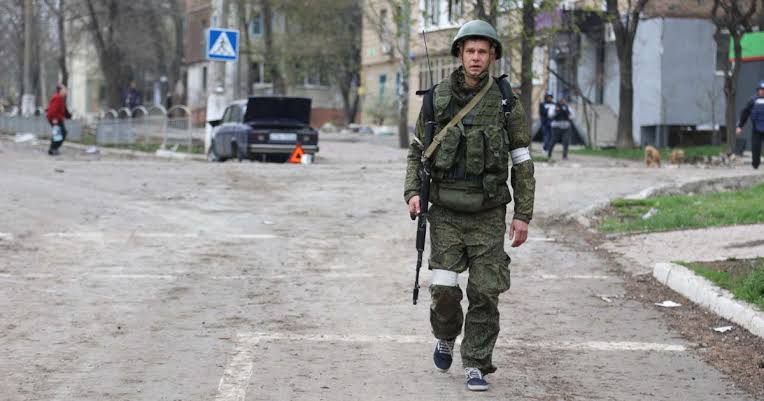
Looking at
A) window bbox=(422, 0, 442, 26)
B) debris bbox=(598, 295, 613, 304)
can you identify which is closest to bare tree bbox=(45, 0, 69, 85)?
window bbox=(422, 0, 442, 26)

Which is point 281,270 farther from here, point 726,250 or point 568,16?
point 568,16

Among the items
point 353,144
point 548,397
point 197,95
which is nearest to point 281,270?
point 548,397

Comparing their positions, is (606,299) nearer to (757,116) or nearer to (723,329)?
(723,329)

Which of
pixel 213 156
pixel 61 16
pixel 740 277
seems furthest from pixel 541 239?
pixel 61 16

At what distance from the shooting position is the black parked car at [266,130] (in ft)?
86.8

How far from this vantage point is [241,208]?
15539mm

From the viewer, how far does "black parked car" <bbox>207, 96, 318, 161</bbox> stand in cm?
2645

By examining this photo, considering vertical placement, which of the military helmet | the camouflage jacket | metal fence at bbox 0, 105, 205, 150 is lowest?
metal fence at bbox 0, 105, 205, 150

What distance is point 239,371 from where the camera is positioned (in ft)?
21.3

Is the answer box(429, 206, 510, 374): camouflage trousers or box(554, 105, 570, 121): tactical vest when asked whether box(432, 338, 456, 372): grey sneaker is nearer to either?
box(429, 206, 510, 374): camouflage trousers

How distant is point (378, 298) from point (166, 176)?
1115 cm

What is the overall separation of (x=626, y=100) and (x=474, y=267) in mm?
28743

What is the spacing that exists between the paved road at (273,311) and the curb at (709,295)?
1.36 ft

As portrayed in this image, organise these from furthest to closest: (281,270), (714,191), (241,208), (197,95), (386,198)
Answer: (197,95), (714,191), (386,198), (241,208), (281,270)
